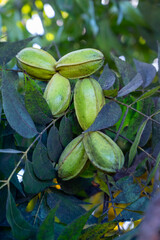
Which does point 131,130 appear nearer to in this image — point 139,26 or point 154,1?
point 139,26

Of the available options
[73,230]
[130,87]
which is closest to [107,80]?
[130,87]

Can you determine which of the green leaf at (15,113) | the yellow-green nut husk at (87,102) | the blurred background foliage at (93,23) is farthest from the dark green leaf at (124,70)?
the blurred background foliage at (93,23)

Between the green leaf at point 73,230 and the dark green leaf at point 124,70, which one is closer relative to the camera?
the green leaf at point 73,230

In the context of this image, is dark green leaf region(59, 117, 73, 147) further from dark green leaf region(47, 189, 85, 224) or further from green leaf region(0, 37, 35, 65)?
green leaf region(0, 37, 35, 65)

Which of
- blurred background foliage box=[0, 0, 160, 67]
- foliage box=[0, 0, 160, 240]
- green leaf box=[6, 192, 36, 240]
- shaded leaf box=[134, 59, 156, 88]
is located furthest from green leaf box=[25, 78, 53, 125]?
blurred background foliage box=[0, 0, 160, 67]

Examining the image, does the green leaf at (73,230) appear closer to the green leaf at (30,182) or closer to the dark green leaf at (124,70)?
the green leaf at (30,182)

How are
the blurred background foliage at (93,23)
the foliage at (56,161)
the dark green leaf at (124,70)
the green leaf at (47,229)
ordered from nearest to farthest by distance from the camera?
the green leaf at (47,229), the foliage at (56,161), the dark green leaf at (124,70), the blurred background foliage at (93,23)

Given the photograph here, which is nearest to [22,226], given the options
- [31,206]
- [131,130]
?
[31,206]

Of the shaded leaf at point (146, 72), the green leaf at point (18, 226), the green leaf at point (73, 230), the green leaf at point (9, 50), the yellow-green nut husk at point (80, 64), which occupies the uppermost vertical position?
the green leaf at point (9, 50)
